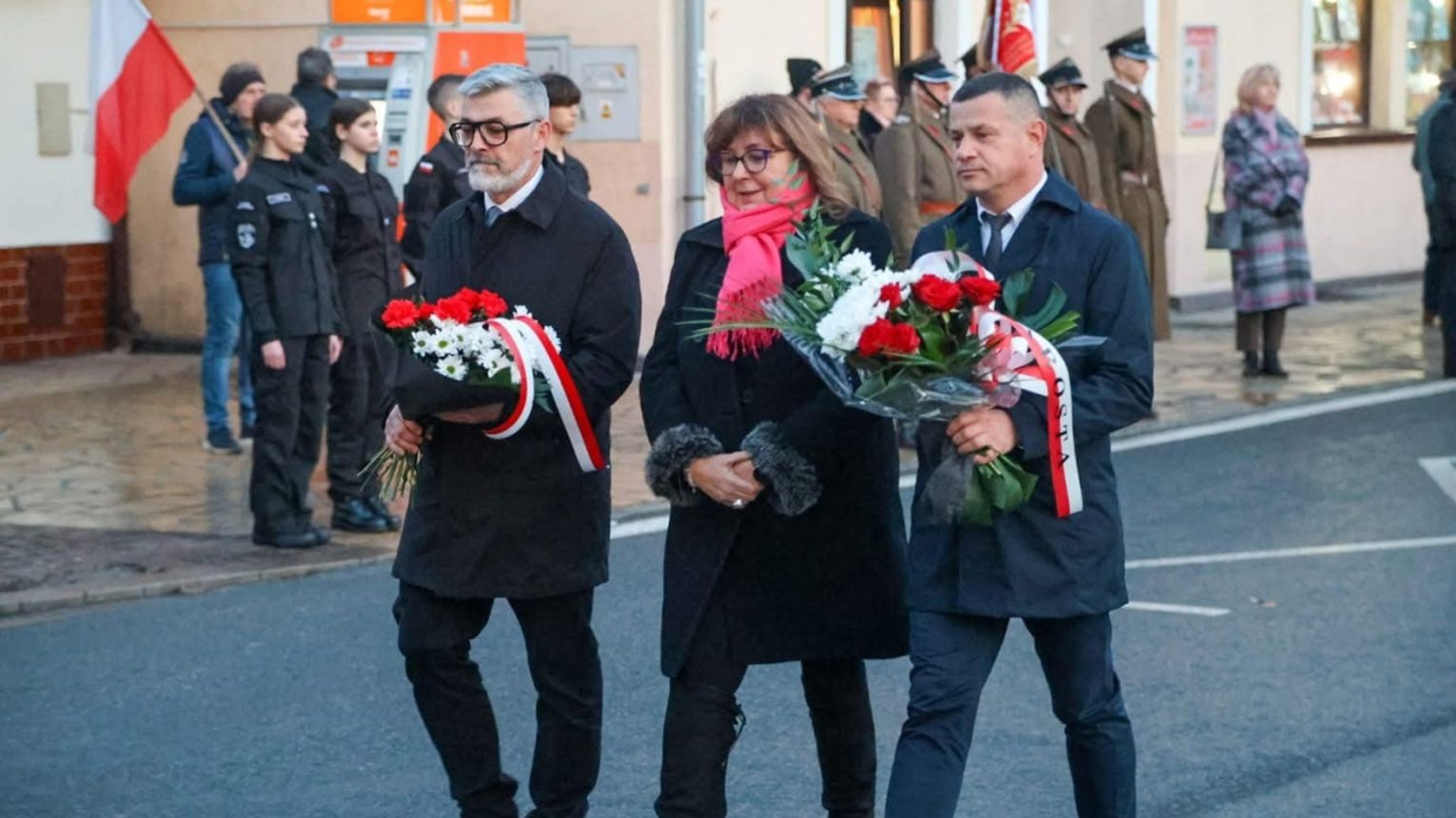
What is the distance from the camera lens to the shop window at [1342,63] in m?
22.7

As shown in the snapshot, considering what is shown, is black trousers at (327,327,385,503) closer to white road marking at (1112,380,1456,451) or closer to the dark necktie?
white road marking at (1112,380,1456,451)

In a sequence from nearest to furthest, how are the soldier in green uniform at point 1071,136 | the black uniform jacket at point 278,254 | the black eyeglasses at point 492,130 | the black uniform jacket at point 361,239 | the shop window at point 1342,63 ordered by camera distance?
1. the black eyeglasses at point 492,130
2. the black uniform jacket at point 278,254
3. the black uniform jacket at point 361,239
4. the soldier in green uniform at point 1071,136
5. the shop window at point 1342,63

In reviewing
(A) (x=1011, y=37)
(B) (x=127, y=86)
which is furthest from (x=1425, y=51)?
(B) (x=127, y=86)

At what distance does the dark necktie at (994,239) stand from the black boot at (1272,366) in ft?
35.2

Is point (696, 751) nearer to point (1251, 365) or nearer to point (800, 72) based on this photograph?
point (800, 72)

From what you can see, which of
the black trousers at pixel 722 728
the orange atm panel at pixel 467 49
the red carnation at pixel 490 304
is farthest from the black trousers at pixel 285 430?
the orange atm panel at pixel 467 49

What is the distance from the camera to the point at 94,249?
1636cm

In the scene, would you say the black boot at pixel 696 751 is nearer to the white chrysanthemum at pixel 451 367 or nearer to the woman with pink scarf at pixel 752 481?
the woman with pink scarf at pixel 752 481

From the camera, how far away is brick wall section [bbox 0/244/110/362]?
15539 millimetres

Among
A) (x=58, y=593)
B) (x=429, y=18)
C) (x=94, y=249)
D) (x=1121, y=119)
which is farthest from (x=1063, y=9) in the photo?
(x=58, y=593)

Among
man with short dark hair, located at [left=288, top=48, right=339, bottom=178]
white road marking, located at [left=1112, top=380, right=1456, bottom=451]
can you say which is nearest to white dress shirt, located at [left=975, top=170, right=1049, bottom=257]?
white road marking, located at [left=1112, top=380, right=1456, bottom=451]

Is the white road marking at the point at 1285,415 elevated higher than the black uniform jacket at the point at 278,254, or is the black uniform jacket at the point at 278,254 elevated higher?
the black uniform jacket at the point at 278,254

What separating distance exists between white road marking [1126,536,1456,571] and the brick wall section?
8.79 meters

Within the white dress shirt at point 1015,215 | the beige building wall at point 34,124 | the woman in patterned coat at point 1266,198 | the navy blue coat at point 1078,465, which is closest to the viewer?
the navy blue coat at point 1078,465
